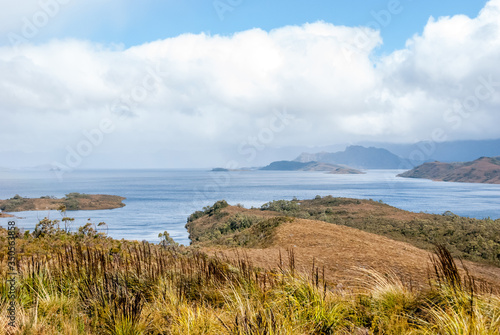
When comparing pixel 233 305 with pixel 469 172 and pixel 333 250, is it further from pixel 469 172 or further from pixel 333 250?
pixel 469 172

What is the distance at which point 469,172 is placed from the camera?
129m

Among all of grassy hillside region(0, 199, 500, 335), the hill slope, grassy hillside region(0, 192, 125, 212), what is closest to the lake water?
grassy hillside region(0, 192, 125, 212)

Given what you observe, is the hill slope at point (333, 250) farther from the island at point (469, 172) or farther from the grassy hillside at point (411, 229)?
the island at point (469, 172)

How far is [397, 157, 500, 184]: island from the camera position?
390 ft

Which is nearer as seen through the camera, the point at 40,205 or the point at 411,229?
the point at 411,229

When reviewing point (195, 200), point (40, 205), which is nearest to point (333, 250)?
point (40, 205)

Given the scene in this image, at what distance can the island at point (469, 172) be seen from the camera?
390ft

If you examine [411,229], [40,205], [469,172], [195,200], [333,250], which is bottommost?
[195,200]

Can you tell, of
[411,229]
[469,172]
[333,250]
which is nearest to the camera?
[333,250]

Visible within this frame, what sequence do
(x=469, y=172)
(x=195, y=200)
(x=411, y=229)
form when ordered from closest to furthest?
(x=411, y=229)
(x=195, y=200)
(x=469, y=172)

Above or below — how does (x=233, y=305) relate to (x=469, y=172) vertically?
below

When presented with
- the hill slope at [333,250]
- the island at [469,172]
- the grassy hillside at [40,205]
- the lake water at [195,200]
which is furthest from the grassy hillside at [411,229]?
the island at [469,172]

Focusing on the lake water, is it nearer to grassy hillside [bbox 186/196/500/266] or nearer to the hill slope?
grassy hillside [bbox 186/196/500/266]

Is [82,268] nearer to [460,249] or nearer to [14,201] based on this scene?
[460,249]
